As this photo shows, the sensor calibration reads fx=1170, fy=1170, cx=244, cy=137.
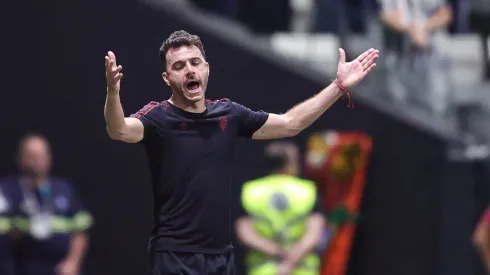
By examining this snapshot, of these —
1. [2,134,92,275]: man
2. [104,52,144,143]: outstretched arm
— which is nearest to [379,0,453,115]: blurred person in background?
[2,134,92,275]: man

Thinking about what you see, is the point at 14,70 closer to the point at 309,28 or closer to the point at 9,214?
the point at 9,214

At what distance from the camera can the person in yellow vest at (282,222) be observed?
29.3 ft

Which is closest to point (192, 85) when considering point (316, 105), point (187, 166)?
point (187, 166)

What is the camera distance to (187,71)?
201 inches

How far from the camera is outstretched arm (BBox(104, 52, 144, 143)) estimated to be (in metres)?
4.82

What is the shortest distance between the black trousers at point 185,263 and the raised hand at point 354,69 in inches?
39.4

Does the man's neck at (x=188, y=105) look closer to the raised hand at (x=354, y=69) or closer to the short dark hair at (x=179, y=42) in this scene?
the short dark hair at (x=179, y=42)

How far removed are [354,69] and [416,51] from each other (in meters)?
4.97

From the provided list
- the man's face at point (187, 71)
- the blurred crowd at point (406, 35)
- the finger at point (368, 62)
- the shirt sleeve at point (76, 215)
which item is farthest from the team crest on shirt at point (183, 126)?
the blurred crowd at point (406, 35)

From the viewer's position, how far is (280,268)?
891 centimetres

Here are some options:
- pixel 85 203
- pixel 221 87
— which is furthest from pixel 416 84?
pixel 85 203

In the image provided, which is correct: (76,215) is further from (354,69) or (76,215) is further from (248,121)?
(354,69)

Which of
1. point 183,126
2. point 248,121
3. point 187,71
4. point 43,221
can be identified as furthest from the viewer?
point 43,221

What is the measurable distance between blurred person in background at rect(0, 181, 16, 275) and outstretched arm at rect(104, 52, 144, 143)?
14.2ft
